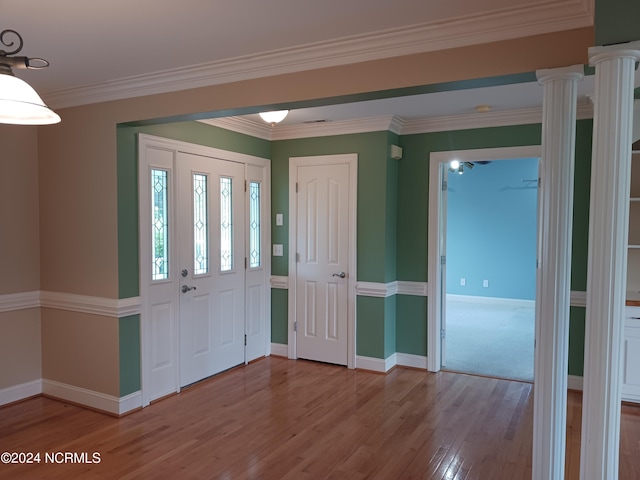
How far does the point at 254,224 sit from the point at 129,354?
6.13ft

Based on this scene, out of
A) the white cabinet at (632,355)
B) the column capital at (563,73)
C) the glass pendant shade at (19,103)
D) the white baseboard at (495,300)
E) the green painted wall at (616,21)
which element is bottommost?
the white baseboard at (495,300)

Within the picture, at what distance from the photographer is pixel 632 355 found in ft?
12.7

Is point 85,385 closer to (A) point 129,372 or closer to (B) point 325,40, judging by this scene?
(A) point 129,372

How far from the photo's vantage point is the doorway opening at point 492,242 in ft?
26.2

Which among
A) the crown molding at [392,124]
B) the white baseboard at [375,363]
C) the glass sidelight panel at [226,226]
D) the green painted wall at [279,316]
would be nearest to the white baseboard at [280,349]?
the green painted wall at [279,316]

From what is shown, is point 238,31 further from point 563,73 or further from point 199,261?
point 199,261

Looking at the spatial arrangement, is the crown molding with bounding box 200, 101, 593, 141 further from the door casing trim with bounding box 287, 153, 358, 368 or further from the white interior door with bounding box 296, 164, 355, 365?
the white interior door with bounding box 296, 164, 355, 365

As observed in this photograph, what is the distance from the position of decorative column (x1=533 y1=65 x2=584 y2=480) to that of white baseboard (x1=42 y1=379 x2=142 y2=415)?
283cm

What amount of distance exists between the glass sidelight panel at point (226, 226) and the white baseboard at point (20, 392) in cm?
178

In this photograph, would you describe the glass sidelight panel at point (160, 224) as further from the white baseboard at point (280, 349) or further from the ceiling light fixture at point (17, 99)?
the ceiling light fixture at point (17, 99)

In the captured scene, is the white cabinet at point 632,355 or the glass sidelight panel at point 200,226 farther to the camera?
the glass sidelight panel at point 200,226

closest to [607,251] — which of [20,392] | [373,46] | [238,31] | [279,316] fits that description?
[373,46]

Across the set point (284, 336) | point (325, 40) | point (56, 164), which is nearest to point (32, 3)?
point (325, 40)

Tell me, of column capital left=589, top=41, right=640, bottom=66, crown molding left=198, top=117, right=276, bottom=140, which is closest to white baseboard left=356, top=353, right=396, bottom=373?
crown molding left=198, top=117, right=276, bottom=140
